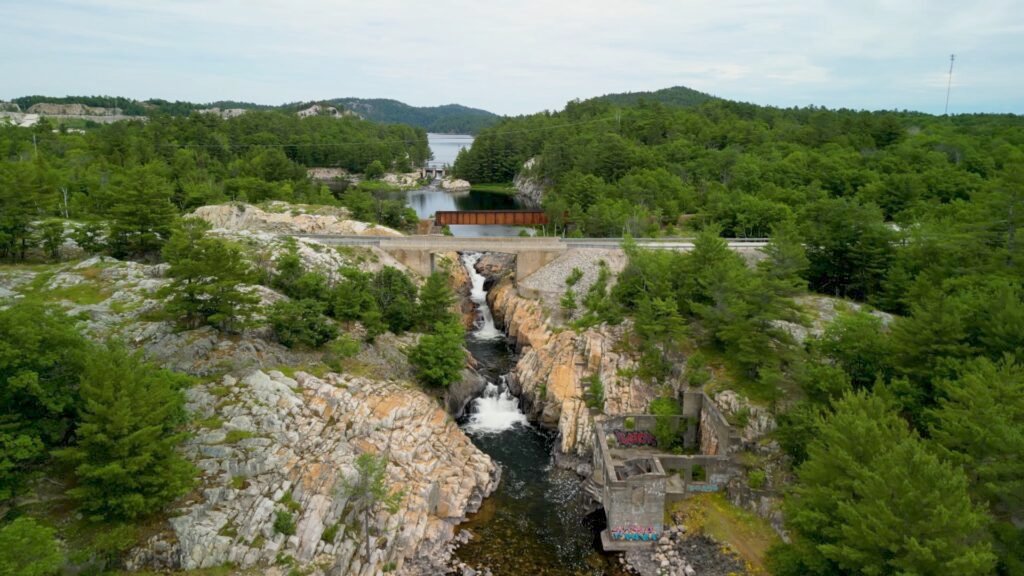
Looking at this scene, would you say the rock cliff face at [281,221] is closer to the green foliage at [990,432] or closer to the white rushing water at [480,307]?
the white rushing water at [480,307]

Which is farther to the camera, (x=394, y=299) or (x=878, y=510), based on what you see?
(x=394, y=299)

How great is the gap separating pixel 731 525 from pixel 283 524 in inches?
811

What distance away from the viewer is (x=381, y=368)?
3716 cm

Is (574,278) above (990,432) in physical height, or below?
above

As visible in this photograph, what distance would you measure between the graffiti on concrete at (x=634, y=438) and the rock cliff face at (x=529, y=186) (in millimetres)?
75500

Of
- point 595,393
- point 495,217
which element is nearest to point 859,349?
point 595,393

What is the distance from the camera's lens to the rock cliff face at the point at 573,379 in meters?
38.1

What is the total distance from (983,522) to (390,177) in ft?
436

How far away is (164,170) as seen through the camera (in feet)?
243

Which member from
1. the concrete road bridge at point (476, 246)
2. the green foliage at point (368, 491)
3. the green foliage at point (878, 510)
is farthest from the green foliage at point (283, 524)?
the concrete road bridge at point (476, 246)

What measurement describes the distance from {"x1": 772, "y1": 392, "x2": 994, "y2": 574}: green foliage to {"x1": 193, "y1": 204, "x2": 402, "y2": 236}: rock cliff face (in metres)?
48.1

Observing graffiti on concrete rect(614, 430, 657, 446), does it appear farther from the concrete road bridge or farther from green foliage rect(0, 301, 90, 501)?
green foliage rect(0, 301, 90, 501)

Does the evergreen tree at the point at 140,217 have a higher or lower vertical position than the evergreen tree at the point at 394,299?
higher

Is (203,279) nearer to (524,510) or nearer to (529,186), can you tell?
(524,510)
